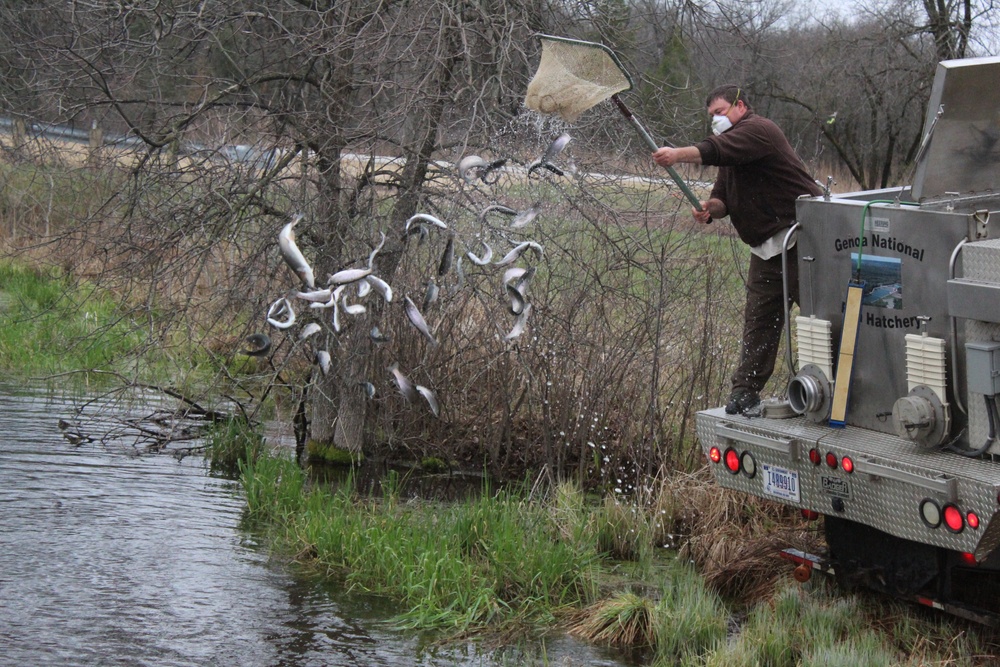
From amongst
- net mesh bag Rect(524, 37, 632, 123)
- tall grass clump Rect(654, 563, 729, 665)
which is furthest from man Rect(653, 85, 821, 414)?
tall grass clump Rect(654, 563, 729, 665)

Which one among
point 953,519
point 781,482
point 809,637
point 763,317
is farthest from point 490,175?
point 953,519

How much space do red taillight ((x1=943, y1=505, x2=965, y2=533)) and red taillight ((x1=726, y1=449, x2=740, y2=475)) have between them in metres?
1.18

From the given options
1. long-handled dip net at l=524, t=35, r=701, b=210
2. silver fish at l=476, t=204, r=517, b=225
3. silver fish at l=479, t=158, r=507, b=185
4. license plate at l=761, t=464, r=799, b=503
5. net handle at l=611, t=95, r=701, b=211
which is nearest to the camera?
license plate at l=761, t=464, r=799, b=503

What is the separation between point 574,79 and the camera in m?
6.26

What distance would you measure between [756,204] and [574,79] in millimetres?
1185

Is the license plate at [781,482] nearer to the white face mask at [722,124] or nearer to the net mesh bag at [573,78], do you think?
the white face mask at [722,124]

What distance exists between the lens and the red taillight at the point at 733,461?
569cm

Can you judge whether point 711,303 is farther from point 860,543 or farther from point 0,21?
point 0,21

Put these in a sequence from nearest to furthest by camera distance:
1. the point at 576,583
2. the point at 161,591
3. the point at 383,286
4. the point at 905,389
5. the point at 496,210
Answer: the point at 905,389, the point at 383,286, the point at 161,591, the point at 576,583, the point at 496,210

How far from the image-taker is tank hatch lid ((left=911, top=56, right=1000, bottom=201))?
526 cm

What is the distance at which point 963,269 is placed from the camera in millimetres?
4703

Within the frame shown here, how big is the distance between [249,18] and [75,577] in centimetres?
420

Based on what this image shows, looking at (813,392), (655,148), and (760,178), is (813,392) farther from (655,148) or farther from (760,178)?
(655,148)

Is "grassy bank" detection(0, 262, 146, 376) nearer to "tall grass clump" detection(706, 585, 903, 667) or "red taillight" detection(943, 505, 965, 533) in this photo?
"tall grass clump" detection(706, 585, 903, 667)
